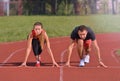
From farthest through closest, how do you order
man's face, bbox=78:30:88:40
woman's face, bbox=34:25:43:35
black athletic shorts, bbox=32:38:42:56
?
black athletic shorts, bbox=32:38:42:56 → woman's face, bbox=34:25:43:35 → man's face, bbox=78:30:88:40

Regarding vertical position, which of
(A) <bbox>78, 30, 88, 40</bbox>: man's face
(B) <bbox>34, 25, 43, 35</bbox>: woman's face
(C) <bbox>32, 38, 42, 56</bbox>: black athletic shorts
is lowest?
(C) <bbox>32, 38, 42, 56</bbox>: black athletic shorts

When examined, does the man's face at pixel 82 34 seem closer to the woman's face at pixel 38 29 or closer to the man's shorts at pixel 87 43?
the man's shorts at pixel 87 43

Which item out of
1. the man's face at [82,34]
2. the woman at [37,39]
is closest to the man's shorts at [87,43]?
the man's face at [82,34]

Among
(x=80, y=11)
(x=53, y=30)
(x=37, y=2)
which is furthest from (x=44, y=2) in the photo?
(x=53, y=30)

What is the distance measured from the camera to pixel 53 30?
80.8ft

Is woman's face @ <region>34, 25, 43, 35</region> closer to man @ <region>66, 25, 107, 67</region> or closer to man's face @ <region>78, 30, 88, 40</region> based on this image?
man @ <region>66, 25, 107, 67</region>

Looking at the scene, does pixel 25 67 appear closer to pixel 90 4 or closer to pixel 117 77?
pixel 117 77

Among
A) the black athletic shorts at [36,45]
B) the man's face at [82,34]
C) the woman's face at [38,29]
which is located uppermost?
the woman's face at [38,29]

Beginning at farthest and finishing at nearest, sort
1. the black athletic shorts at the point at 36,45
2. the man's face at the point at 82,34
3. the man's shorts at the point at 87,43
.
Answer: the black athletic shorts at the point at 36,45, the man's shorts at the point at 87,43, the man's face at the point at 82,34

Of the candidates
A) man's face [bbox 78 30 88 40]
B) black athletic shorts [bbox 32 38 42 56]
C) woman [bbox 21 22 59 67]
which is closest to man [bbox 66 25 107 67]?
man's face [bbox 78 30 88 40]

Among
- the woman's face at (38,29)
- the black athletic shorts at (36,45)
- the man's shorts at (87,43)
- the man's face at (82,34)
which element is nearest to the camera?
the man's face at (82,34)

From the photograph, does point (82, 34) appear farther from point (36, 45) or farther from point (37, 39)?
point (36, 45)

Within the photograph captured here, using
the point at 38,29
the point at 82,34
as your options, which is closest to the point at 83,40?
the point at 82,34

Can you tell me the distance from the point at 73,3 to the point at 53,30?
20.6 metres
